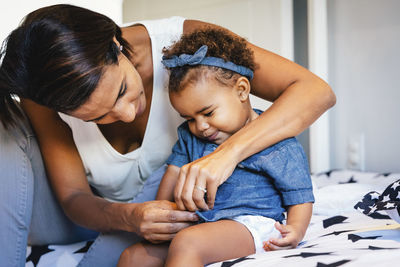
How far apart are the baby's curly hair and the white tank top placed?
12 centimetres

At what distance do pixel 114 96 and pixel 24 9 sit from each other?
2018 millimetres

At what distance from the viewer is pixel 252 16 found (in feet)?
8.04

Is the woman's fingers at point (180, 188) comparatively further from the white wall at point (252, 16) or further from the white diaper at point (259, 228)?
the white wall at point (252, 16)

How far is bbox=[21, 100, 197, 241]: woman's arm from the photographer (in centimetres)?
92

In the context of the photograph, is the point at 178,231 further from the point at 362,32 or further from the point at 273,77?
the point at 362,32

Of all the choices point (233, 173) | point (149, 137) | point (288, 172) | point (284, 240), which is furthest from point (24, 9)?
point (284, 240)

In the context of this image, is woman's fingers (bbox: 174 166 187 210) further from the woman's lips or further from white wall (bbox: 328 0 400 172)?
white wall (bbox: 328 0 400 172)

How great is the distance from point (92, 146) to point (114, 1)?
6.10ft

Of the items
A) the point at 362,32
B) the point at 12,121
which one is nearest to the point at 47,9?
the point at 12,121

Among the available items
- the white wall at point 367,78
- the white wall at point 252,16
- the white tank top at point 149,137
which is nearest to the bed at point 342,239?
the white tank top at point 149,137

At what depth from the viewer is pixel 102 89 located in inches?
36.1

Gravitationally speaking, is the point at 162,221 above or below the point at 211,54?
below

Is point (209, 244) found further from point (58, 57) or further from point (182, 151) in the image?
point (58, 57)

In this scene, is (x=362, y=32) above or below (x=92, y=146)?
above
